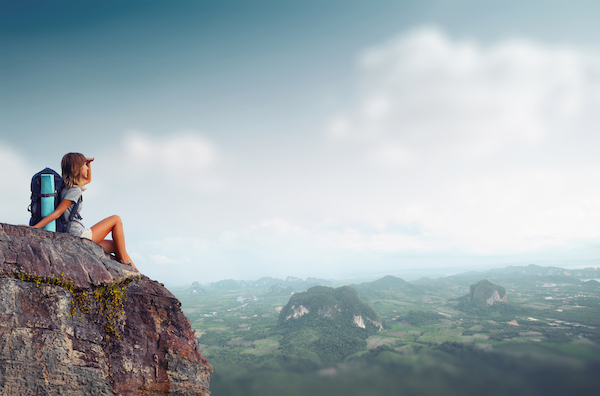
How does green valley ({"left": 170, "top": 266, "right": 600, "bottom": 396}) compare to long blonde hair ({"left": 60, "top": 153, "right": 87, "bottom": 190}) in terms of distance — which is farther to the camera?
green valley ({"left": 170, "top": 266, "right": 600, "bottom": 396})

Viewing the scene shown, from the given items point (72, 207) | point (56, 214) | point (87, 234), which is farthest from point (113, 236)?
point (56, 214)

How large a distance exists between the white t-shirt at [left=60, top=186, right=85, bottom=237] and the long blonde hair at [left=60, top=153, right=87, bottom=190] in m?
0.16

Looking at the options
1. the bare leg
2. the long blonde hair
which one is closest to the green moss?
the bare leg

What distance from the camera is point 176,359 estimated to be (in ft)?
22.7

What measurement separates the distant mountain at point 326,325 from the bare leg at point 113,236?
101368mm

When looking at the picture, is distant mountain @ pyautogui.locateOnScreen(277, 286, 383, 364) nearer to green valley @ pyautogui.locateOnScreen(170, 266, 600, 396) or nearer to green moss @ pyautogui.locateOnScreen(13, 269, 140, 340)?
green valley @ pyautogui.locateOnScreen(170, 266, 600, 396)

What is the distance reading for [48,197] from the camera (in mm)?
6395

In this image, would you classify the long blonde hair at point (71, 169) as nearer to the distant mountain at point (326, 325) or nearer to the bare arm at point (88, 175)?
the bare arm at point (88, 175)

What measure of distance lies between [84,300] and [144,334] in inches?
62.4

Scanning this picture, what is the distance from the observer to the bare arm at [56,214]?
20.5 ft

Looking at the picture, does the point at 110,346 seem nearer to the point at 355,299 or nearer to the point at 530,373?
the point at 530,373

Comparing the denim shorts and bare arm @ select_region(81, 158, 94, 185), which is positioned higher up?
bare arm @ select_region(81, 158, 94, 185)

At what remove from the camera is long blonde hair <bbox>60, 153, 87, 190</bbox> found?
6535 millimetres

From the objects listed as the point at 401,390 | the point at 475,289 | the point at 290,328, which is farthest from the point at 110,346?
the point at 475,289
